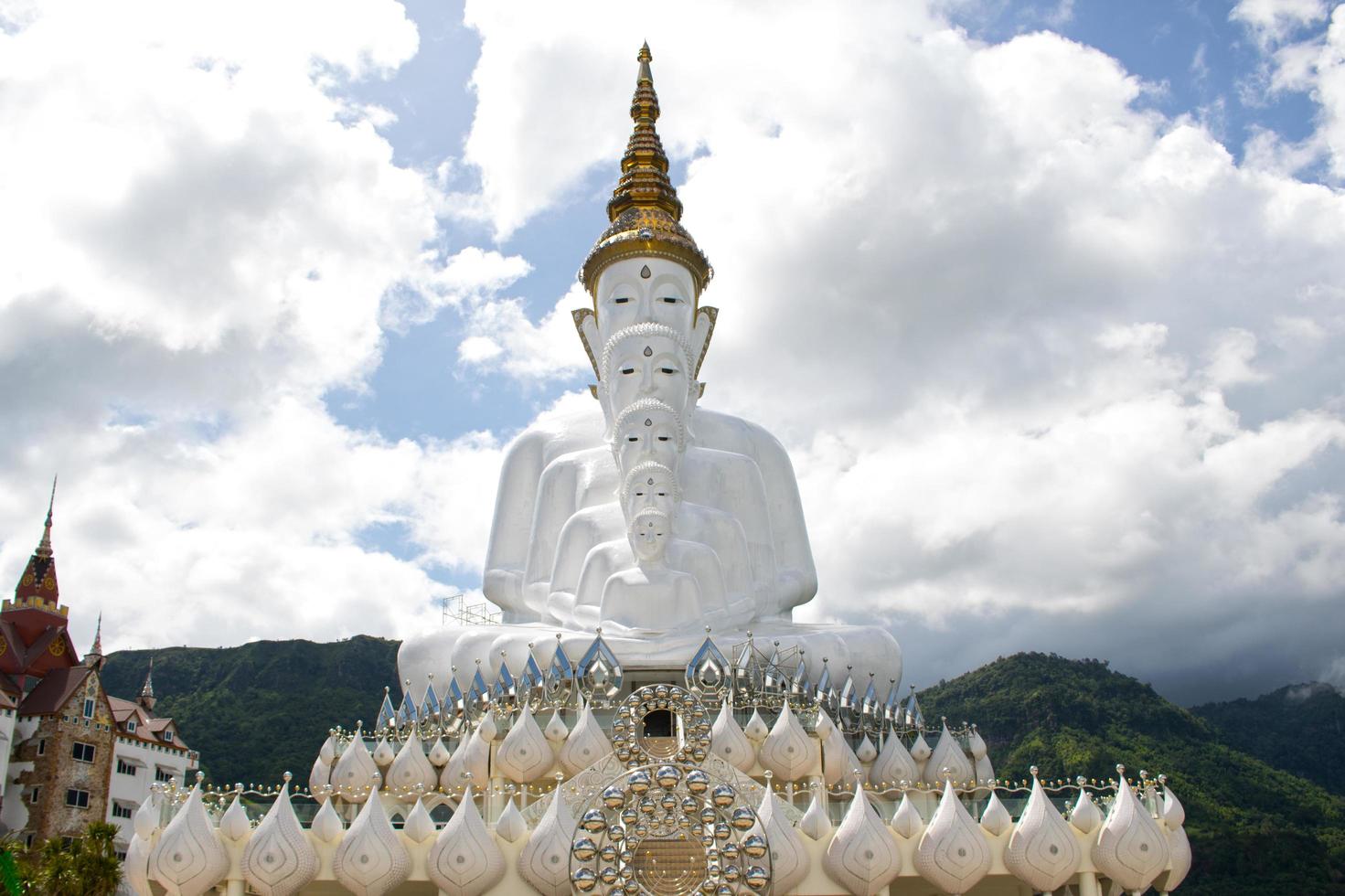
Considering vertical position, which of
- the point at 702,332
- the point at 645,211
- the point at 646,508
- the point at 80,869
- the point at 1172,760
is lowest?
the point at 80,869

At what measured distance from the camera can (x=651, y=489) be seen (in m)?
16.6

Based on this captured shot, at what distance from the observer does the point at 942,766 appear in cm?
1445

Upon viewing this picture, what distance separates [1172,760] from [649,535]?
2325 cm

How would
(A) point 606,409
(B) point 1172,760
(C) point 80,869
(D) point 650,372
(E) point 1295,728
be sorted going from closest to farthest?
1. (C) point 80,869
2. (D) point 650,372
3. (A) point 606,409
4. (B) point 1172,760
5. (E) point 1295,728

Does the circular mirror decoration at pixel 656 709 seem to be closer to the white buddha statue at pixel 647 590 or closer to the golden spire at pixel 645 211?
the white buddha statue at pixel 647 590

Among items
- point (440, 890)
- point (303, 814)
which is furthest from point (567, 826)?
point (303, 814)

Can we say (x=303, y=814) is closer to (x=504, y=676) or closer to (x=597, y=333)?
(x=504, y=676)

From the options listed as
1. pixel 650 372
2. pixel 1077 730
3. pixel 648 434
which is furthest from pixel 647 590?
pixel 1077 730

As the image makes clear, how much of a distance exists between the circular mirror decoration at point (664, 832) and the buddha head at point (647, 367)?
392 inches

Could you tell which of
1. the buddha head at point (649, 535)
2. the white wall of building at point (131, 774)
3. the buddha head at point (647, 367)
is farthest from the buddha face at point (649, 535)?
the white wall of building at point (131, 774)

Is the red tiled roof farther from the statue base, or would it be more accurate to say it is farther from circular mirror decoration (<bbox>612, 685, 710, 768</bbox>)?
circular mirror decoration (<bbox>612, 685, 710, 768</bbox>)

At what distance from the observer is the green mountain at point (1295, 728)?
4322 centimetres

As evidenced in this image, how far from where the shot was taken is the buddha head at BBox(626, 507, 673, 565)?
53.4 ft

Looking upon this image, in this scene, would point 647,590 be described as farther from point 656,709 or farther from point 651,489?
point 656,709
